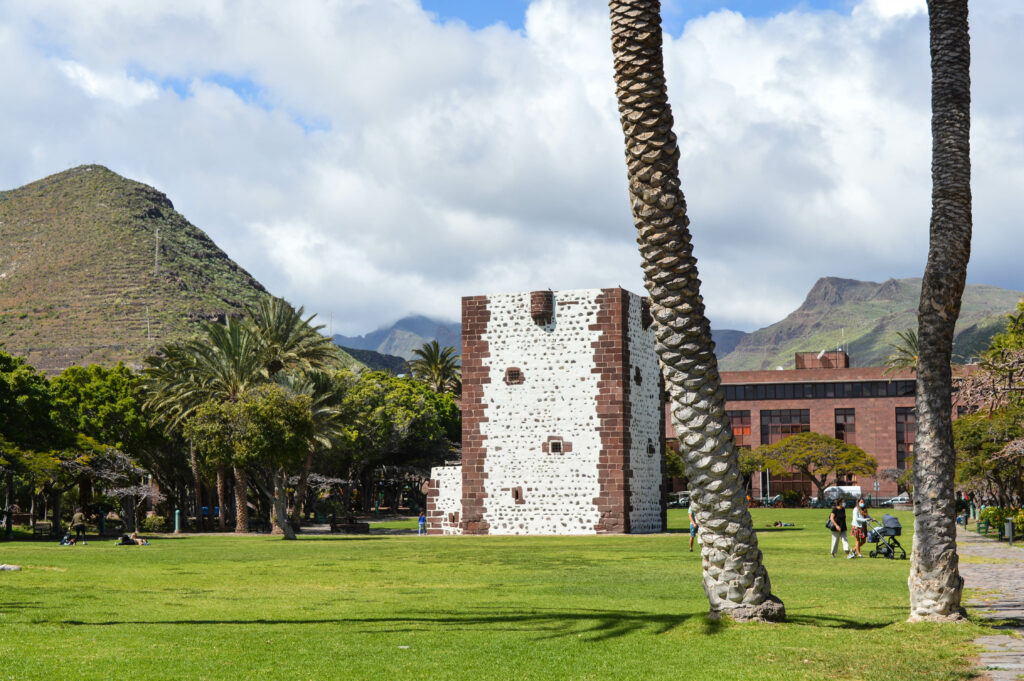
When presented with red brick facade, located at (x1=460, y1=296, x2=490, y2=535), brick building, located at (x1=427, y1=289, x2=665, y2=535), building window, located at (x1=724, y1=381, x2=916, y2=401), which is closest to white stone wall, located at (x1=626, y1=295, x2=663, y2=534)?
brick building, located at (x1=427, y1=289, x2=665, y2=535)

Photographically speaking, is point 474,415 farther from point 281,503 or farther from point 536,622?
point 536,622

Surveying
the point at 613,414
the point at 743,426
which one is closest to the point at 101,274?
the point at 743,426

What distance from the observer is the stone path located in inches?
384

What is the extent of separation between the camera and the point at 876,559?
78.5 ft

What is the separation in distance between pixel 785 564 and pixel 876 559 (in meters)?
3.05

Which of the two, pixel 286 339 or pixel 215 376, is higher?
pixel 286 339

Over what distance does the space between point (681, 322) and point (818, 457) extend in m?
75.3

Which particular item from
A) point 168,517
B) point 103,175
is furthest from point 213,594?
point 103,175

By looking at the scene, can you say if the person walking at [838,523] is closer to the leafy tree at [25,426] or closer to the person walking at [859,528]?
the person walking at [859,528]

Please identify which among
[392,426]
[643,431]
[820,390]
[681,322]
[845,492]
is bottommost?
[845,492]

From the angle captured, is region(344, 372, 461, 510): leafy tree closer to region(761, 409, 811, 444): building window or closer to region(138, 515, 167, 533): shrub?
region(138, 515, 167, 533): shrub

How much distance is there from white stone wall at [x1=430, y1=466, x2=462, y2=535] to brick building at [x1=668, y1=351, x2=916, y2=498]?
6051 centimetres

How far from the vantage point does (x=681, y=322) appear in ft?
40.4

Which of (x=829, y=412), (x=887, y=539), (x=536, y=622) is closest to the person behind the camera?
(x=536, y=622)
